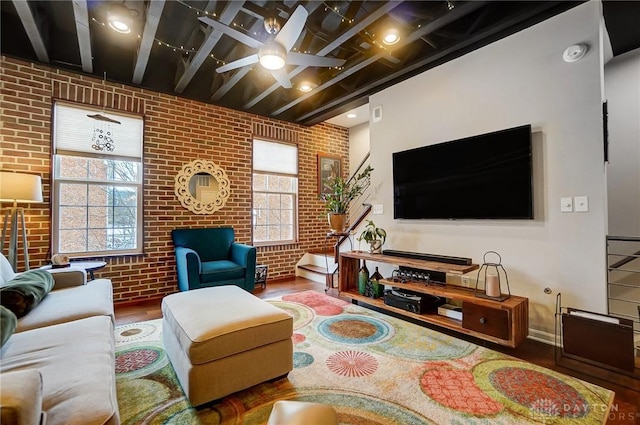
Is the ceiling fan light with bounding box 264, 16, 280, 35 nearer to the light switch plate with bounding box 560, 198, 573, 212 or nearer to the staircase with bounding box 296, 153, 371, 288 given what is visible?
the staircase with bounding box 296, 153, 371, 288

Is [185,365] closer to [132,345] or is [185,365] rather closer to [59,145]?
[132,345]

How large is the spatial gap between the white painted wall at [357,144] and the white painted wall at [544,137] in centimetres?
248

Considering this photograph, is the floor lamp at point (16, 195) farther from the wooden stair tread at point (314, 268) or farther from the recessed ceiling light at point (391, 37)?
the recessed ceiling light at point (391, 37)

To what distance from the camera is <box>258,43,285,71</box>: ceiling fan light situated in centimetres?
220

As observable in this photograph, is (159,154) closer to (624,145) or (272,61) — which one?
(272,61)

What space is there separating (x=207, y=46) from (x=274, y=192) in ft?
8.06

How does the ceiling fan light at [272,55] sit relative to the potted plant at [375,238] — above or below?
above

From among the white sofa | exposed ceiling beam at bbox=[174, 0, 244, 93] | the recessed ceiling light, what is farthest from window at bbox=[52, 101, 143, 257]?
the recessed ceiling light

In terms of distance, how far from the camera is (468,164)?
2.89m

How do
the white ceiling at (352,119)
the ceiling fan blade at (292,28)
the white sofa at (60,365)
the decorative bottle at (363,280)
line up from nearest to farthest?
1. the white sofa at (60,365)
2. the ceiling fan blade at (292,28)
3. the decorative bottle at (363,280)
4. the white ceiling at (352,119)

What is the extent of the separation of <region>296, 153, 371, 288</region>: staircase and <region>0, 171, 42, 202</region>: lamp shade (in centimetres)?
329

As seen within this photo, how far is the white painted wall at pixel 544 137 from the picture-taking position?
226 centimetres

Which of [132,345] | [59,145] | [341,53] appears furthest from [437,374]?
[59,145]

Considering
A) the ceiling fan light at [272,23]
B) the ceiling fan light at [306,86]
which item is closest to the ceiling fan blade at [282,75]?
the ceiling fan light at [272,23]
